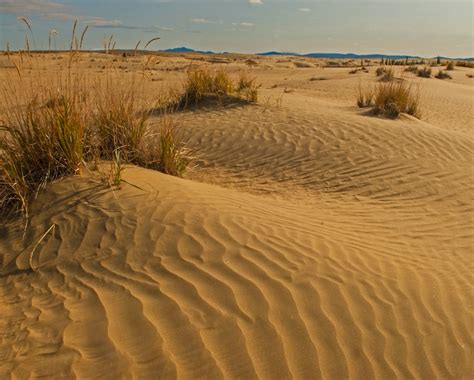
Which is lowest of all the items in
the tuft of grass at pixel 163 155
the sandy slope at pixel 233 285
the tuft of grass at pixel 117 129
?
the sandy slope at pixel 233 285

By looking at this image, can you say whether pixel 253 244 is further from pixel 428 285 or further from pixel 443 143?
pixel 443 143

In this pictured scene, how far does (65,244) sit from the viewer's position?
3660mm

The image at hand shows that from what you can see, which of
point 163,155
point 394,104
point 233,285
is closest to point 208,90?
point 394,104

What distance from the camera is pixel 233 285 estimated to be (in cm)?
310

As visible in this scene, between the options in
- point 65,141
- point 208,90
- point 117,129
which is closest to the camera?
point 65,141

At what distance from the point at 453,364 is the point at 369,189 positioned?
3.63 meters

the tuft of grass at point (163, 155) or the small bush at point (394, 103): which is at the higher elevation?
the small bush at point (394, 103)

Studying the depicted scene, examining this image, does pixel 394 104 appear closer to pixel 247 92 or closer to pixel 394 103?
pixel 394 103

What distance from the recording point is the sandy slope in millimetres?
2561

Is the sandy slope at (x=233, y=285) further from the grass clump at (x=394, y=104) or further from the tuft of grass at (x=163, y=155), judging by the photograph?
the grass clump at (x=394, y=104)

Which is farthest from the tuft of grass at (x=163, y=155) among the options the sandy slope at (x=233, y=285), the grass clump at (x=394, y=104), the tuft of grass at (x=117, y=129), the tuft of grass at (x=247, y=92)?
the grass clump at (x=394, y=104)

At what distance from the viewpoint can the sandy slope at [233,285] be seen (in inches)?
101

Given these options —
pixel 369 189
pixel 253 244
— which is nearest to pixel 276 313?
pixel 253 244

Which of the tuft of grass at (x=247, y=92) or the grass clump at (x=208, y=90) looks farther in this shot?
the grass clump at (x=208, y=90)
